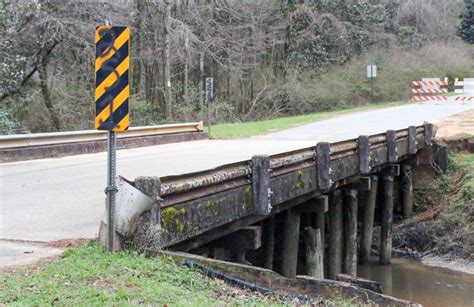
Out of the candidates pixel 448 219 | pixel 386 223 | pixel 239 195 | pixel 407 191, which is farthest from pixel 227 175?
pixel 407 191

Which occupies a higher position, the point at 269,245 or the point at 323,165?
the point at 323,165

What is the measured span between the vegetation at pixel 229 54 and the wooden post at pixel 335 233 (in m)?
12.0

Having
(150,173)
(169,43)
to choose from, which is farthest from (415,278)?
(169,43)

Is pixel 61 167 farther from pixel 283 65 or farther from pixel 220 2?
pixel 283 65

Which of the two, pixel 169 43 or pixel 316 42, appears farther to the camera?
pixel 316 42

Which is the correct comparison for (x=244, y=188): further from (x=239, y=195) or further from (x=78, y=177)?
(x=78, y=177)

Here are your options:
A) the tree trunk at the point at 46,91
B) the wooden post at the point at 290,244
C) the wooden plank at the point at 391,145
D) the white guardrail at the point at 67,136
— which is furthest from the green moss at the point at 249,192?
the tree trunk at the point at 46,91

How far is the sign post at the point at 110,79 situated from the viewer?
6.38 m

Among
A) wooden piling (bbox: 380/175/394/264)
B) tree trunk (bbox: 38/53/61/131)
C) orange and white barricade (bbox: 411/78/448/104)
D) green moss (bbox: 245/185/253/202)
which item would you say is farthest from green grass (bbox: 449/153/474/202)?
orange and white barricade (bbox: 411/78/448/104)

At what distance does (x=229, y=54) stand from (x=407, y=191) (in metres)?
20.9

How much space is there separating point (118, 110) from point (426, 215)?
13.0 m

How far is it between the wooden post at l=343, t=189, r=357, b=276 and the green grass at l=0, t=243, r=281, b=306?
26.4 feet

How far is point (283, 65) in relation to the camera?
42.4m

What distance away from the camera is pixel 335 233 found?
43.8 feet
